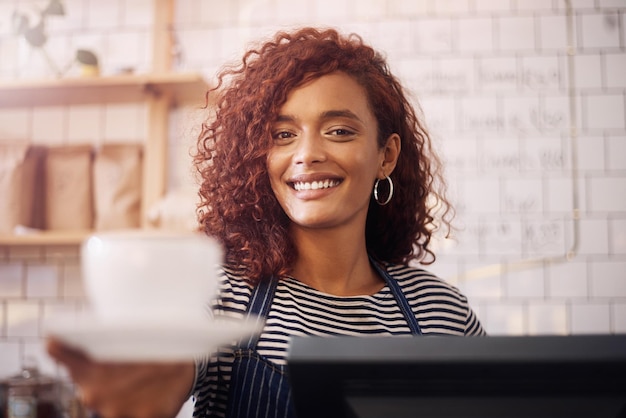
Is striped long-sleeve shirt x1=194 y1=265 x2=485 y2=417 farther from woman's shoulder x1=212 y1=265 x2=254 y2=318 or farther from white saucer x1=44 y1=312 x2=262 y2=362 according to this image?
white saucer x1=44 y1=312 x2=262 y2=362

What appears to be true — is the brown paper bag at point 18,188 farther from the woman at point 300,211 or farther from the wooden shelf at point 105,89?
the woman at point 300,211

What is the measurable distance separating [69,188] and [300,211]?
144cm

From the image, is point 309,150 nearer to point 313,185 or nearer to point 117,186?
point 313,185

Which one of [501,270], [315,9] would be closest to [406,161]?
[501,270]

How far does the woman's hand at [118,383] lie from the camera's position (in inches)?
24.7

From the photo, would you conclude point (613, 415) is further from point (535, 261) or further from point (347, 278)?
point (535, 261)

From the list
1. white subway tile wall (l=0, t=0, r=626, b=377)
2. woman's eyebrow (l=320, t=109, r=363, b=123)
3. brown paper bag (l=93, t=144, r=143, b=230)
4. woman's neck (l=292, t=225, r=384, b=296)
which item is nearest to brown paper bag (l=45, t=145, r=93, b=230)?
brown paper bag (l=93, t=144, r=143, b=230)

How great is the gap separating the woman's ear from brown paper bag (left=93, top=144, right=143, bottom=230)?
1198 mm

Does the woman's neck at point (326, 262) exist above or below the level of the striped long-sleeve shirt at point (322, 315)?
above

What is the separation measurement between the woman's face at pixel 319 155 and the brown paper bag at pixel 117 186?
122 cm

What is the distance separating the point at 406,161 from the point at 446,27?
Result: 1.15m

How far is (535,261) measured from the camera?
2465 millimetres

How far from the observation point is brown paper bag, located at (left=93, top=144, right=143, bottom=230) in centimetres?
245

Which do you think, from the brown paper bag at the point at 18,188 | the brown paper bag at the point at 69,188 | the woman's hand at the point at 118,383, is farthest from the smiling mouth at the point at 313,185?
the brown paper bag at the point at 18,188
